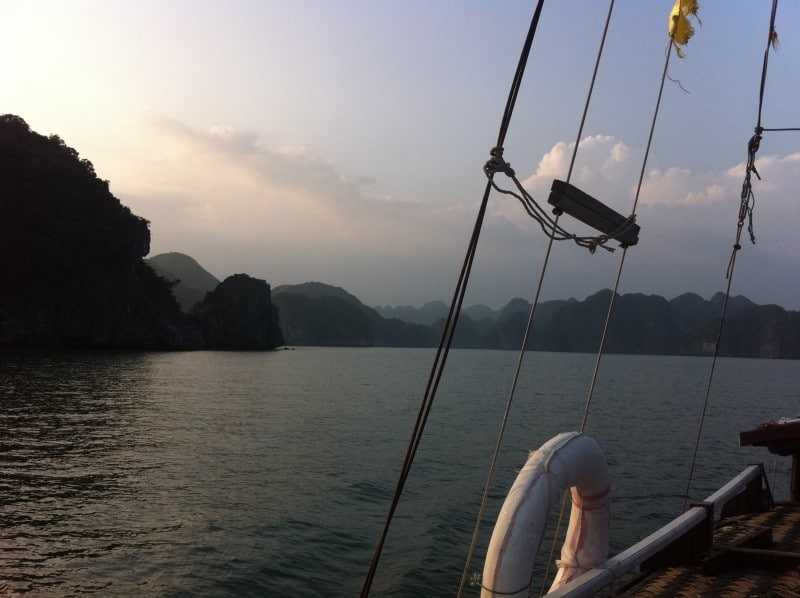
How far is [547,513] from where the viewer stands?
160 inches

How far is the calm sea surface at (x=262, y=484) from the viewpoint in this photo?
12.5m

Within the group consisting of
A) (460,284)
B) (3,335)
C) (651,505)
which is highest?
(460,284)

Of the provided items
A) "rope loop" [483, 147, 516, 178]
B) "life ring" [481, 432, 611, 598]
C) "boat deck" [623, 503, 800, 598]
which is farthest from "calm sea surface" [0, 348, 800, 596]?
"rope loop" [483, 147, 516, 178]

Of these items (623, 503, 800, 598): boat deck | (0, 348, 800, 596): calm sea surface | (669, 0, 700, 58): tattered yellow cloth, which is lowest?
(0, 348, 800, 596): calm sea surface

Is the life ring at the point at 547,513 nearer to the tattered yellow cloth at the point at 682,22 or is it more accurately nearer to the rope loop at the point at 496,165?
the rope loop at the point at 496,165

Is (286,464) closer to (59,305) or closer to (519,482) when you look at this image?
(519,482)

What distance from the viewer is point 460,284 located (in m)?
4.46

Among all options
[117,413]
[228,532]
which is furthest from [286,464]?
[117,413]

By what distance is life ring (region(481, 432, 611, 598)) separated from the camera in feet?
12.9

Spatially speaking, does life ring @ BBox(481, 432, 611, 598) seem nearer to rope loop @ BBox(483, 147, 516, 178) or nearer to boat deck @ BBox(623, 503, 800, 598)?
boat deck @ BBox(623, 503, 800, 598)

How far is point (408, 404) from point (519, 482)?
161 feet

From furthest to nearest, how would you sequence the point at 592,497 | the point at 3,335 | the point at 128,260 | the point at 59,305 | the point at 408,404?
the point at 128,260 → the point at 59,305 → the point at 3,335 → the point at 408,404 → the point at 592,497

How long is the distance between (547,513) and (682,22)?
7.16m

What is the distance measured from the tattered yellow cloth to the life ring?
6.09 m
